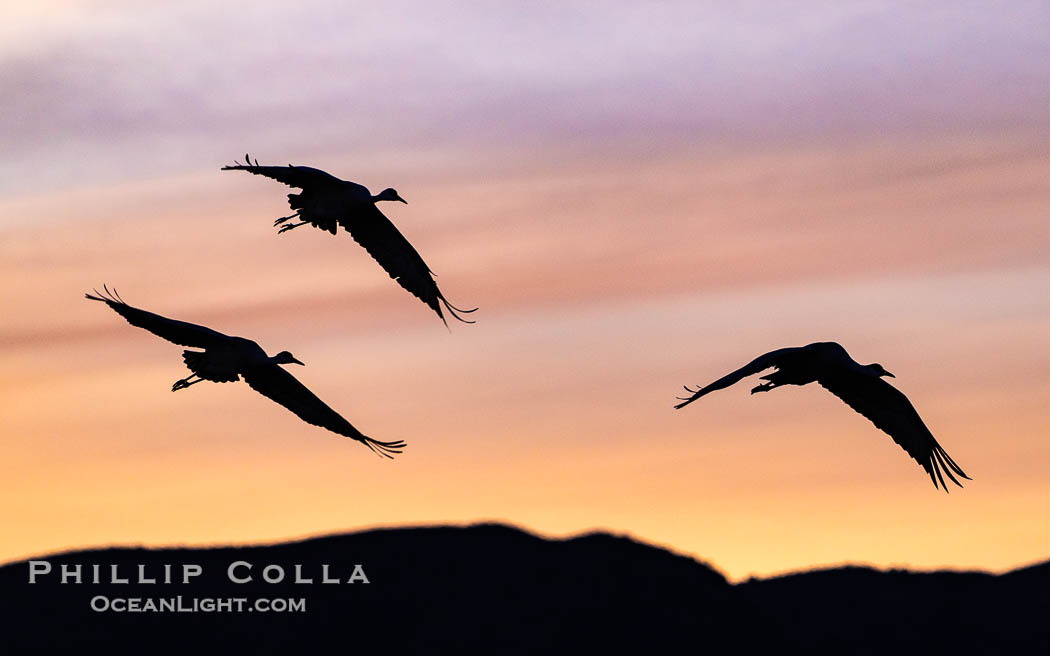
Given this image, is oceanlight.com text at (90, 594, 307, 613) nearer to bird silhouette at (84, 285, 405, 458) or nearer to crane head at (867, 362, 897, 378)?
bird silhouette at (84, 285, 405, 458)

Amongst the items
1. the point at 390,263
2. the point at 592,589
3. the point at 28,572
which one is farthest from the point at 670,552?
the point at 390,263

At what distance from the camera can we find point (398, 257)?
33.9 metres

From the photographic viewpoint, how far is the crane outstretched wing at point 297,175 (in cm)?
2994

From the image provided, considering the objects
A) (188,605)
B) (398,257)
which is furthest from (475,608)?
(398,257)

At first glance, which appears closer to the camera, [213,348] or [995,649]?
[213,348]

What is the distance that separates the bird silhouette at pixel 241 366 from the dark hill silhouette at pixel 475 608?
91.5 metres

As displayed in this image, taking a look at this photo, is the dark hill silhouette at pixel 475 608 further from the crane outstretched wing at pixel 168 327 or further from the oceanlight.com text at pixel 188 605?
the crane outstretched wing at pixel 168 327

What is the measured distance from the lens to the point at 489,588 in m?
127

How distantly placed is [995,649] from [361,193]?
11502 centimetres

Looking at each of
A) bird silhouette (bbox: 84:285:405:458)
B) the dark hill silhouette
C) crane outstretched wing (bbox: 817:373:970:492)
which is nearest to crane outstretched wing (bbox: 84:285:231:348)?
bird silhouette (bbox: 84:285:405:458)

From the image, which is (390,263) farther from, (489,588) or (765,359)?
(489,588)

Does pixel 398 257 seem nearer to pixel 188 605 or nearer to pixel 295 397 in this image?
pixel 295 397

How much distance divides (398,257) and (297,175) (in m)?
3.89

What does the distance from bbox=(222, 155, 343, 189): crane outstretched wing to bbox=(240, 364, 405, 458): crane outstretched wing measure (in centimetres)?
325
